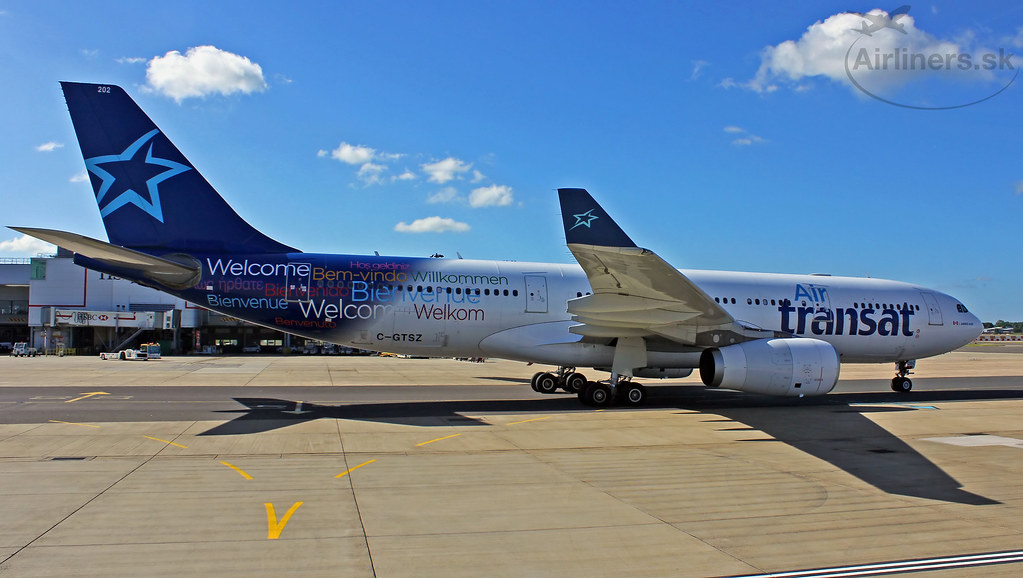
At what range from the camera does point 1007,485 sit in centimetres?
720

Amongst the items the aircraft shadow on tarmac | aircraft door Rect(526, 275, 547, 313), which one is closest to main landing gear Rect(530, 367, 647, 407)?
the aircraft shadow on tarmac

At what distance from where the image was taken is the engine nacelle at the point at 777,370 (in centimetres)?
1262

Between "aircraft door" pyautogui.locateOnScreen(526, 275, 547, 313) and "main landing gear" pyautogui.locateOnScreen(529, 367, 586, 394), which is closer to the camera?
"aircraft door" pyautogui.locateOnScreen(526, 275, 547, 313)

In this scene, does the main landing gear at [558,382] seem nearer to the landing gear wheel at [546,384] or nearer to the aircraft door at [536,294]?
the landing gear wheel at [546,384]

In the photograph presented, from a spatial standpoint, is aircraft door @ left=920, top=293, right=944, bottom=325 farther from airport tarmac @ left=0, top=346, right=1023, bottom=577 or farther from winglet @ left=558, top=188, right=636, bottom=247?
winglet @ left=558, top=188, right=636, bottom=247

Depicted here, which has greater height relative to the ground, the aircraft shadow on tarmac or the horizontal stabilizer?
the horizontal stabilizer

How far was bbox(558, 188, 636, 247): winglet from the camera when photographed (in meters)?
12.1

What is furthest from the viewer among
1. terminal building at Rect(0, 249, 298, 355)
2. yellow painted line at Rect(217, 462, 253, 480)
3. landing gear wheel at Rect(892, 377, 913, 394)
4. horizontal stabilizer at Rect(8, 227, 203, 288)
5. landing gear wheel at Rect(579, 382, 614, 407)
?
terminal building at Rect(0, 249, 298, 355)

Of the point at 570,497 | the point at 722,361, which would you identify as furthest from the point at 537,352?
the point at 570,497

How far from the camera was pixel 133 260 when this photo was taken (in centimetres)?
1258

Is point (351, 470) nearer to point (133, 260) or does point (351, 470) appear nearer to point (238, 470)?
point (238, 470)

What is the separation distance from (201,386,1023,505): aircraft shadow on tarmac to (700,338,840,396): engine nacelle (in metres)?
0.63

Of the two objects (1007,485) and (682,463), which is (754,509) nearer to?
(682,463)

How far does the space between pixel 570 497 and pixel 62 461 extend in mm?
6256
